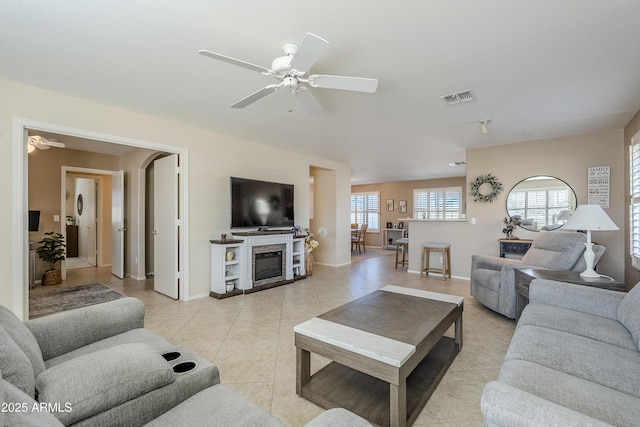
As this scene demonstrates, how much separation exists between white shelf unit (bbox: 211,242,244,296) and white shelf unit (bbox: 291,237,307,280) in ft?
3.89

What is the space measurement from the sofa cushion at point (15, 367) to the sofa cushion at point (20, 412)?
0.73 ft

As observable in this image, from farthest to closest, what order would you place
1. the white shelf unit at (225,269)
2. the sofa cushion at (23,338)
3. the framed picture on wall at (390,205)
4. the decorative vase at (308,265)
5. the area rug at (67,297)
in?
the framed picture on wall at (390,205) → the decorative vase at (308,265) → the white shelf unit at (225,269) → the area rug at (67,297) → the sofa cushion at (23,338)

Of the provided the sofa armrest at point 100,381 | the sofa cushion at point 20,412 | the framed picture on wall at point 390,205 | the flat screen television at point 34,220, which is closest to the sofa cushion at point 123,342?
the sofa armrest at point 100,381

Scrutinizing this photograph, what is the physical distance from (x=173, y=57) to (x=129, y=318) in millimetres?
1905

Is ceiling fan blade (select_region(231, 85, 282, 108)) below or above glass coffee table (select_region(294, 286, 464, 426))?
above

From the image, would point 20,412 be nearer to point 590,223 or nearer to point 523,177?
point 590,223

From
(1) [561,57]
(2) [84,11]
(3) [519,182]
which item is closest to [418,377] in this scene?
(1) [561,57]

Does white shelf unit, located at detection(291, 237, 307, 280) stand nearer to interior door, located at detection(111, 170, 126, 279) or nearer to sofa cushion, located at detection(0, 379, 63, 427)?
interior door, located at detection(111, 170, 126, 279)

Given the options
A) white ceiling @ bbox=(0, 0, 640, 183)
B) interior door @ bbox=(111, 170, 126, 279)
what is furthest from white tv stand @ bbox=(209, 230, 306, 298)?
interior door @ bbox=(111, 170, 126, 279)

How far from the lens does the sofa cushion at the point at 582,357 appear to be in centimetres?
129

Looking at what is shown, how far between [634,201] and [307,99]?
4.08 m

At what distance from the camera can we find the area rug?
3608 mm

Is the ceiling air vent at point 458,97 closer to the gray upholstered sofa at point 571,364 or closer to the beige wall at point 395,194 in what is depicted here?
the gray upholstered sofa at point 571,364

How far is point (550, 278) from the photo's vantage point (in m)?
2.60
